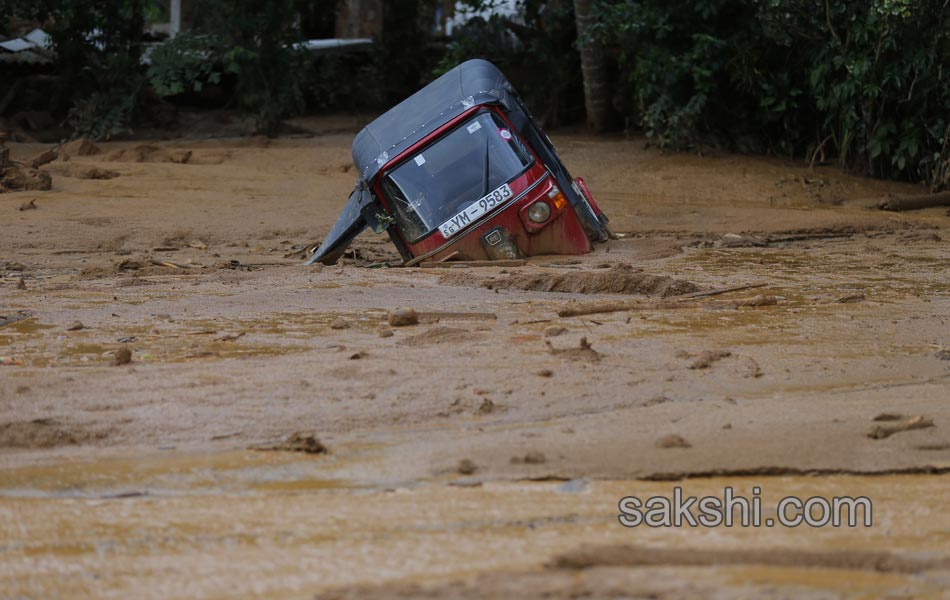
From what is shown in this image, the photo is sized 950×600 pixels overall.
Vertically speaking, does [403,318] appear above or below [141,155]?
above

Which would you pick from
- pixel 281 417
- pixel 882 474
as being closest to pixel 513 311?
pixel 281 417

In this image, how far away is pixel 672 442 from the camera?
11.9 ft

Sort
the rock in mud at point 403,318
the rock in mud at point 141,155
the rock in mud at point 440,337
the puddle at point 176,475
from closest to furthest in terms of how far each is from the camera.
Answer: the puddle at point 176,475, the rock in mud at point 440,337, the rock in mud at point 403,318, the rock in mud at point 141,155

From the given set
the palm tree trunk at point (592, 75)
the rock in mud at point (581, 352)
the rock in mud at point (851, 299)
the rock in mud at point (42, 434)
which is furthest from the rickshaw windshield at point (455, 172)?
the palm tree trunk at point (592, 75)

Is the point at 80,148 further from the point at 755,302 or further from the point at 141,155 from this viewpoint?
the point at 755,302

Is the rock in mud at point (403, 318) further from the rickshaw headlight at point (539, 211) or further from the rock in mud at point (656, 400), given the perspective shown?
the rickshaw headlight at point (539, 211)

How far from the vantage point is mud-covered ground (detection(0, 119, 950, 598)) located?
8.79 feet

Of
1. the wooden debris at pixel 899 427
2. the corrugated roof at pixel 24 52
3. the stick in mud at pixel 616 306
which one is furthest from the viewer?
the corrugated roof at pixel 24 52

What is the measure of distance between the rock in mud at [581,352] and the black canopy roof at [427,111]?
11.7 feet

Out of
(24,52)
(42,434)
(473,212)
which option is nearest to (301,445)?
(42,434)

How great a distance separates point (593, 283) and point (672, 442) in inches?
138

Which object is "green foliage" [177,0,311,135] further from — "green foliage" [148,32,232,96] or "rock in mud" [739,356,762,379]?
"rock in mud" [739,356,762,379]

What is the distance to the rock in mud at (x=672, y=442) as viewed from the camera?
361cm

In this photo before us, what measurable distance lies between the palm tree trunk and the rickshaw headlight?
6652 mm
